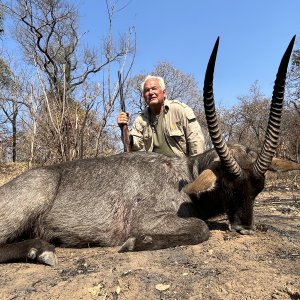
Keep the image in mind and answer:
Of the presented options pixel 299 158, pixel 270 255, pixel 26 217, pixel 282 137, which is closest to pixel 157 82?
pixel 26 217

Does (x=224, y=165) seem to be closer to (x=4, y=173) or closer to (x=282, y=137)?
(x=282, y=137)

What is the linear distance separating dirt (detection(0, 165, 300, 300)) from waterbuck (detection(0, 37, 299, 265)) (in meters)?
0.19

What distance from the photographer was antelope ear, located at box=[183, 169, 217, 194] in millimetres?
4219

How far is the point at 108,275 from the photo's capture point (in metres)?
3.14

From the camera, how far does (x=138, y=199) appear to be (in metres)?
A: 4.43

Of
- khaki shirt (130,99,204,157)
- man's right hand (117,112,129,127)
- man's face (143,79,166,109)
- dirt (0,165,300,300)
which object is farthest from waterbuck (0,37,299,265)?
man's right hand (117,112,129,127)

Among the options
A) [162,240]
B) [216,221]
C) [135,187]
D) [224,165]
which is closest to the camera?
[162,240]

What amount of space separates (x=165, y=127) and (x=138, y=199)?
7.03 feet

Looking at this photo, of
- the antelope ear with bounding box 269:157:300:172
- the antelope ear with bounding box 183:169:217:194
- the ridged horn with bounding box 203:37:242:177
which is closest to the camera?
the ridged horn with bounding box 203:37:242:177

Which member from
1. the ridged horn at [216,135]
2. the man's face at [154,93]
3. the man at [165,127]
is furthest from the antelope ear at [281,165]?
the man's face at [154,93]

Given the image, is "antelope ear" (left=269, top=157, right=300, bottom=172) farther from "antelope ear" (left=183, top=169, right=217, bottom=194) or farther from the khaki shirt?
the khaki shirt

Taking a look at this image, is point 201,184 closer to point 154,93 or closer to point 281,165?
point 281,165

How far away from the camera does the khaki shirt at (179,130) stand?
6.24 metres

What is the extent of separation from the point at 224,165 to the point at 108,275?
1697 millimetres
